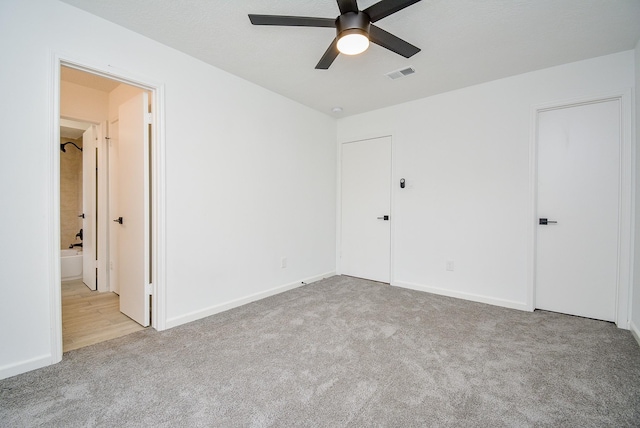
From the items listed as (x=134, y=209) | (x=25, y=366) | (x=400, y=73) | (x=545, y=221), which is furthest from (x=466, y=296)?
(x=25, y=366)

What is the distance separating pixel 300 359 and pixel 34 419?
4.82 feet

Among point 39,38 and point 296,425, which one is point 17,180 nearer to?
point 39,38

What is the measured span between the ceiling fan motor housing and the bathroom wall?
5714 mm

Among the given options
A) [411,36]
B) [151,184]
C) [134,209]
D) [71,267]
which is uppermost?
[411,36]

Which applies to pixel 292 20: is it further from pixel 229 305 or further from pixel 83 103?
pixel 83 103

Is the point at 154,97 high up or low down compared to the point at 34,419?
up

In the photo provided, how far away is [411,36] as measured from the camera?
7.77 feet

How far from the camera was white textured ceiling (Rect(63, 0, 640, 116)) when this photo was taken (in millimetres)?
2031

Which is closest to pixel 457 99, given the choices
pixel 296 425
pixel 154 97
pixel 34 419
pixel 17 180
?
pixel 154 97

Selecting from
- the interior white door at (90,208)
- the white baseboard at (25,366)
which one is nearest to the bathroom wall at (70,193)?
the interior white door at (90,208)

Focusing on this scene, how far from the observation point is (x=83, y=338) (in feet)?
7.89

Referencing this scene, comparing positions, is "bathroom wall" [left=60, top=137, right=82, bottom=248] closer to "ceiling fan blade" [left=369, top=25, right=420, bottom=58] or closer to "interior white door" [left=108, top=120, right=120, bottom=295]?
"interior white door" [left=108, top=120, right=120, bottom=295]

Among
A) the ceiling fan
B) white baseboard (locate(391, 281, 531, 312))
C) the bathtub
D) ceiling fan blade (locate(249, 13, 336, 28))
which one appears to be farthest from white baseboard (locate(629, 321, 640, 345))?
the bathtub

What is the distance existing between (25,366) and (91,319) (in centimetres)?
97
